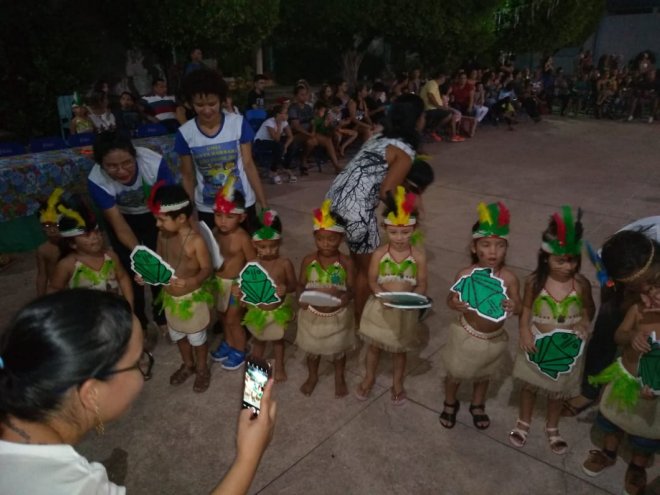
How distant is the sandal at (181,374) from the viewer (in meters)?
3.50

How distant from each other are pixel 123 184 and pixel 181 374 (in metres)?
1.38

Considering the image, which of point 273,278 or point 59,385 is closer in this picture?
point 59,385

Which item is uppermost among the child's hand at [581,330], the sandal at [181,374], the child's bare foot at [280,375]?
the child's hand at [581,330]

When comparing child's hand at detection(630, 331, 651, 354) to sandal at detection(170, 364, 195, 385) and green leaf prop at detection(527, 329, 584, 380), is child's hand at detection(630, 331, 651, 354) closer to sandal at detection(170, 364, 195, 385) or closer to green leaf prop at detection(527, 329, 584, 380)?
green leaf prop at detection(527, 329, 584, 380)

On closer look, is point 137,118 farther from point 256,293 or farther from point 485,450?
point 485,450

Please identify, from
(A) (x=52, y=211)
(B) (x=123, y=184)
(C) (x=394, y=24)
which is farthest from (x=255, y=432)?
(C) (x=394, y=24)

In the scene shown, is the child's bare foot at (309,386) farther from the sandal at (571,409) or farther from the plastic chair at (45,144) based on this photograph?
the plastic chair at (45,144)

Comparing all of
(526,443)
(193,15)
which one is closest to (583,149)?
(193,15)

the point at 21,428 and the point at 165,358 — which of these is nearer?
the point at 21,428

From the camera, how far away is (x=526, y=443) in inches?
113

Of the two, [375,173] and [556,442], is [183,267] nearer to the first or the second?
[375,173]

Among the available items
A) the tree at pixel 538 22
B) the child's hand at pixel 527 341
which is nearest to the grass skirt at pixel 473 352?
the child's hand at pixel 527 341

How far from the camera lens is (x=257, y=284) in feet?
10.3

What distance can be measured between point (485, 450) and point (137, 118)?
7.82 metres
